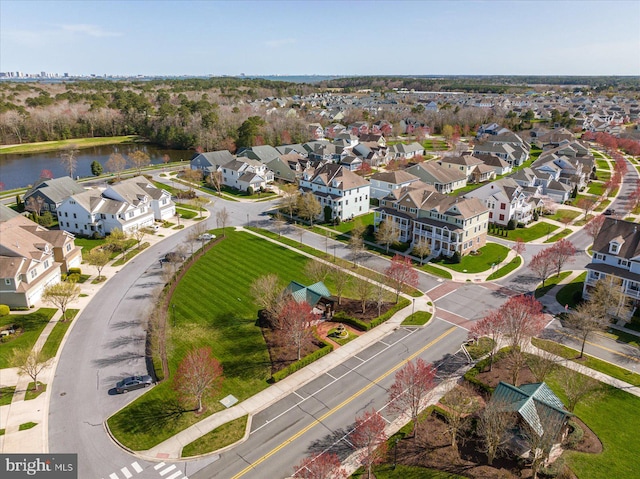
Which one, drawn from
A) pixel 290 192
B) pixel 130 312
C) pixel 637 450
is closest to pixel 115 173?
pixel 290 192

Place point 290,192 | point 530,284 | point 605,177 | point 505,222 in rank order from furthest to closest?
point 605,177
point 290,192
point 505,222
point 530,284

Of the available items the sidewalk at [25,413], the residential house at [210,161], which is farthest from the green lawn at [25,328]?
the residential house at [210,161]

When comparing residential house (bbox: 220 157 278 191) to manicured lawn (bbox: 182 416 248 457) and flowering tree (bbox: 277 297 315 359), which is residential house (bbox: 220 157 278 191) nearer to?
flowering tree (bbox: 277 297 315 359)

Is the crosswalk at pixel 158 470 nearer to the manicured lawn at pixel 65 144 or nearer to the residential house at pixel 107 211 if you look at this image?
the residential house at pixel 107 211

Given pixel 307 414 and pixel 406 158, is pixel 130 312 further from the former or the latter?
pixel 406 158

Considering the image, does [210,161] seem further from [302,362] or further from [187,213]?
[302,362]

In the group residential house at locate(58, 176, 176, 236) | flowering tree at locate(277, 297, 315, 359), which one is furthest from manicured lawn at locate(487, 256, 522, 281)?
residential house at locate(58, 176, 176, 236)
